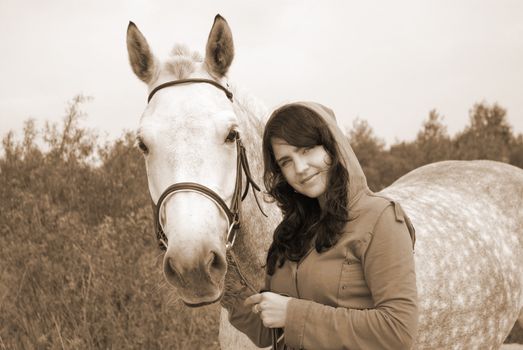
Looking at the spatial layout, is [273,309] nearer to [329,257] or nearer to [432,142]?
[329,257]

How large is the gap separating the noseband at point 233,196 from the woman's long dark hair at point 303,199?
0.20 m

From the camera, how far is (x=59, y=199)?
645 cm

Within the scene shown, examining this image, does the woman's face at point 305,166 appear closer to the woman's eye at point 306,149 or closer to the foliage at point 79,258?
the woman's eye at point 306,149

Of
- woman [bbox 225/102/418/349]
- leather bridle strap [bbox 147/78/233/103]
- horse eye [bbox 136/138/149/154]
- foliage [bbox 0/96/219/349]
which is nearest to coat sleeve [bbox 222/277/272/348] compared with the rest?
woman [bbox 225/102/418/349]

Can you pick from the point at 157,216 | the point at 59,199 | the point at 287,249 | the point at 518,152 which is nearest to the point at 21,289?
the point at 59,199

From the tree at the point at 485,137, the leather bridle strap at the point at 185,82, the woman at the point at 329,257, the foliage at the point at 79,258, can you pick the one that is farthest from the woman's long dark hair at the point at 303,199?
the tree at the point at 485,137

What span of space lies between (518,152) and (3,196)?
550 inches

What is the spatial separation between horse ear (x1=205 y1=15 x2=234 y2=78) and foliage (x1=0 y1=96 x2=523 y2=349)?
950 millimetres

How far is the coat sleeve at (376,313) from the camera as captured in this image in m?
1.51

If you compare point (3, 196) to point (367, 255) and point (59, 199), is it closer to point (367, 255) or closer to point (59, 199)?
point (59, 199)

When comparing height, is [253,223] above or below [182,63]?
below

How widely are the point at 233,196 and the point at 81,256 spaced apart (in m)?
3.33

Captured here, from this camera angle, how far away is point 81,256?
483 centimetres

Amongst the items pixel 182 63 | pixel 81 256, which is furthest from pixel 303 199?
pixel 81 256
